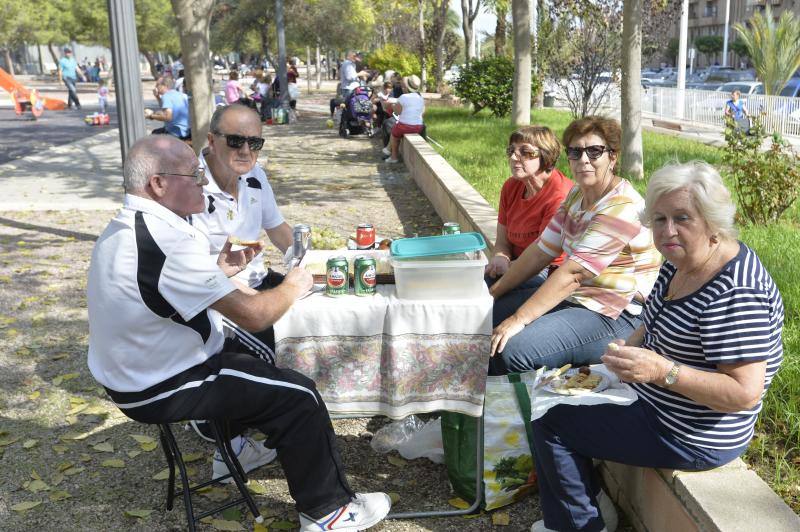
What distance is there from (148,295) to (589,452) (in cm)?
172

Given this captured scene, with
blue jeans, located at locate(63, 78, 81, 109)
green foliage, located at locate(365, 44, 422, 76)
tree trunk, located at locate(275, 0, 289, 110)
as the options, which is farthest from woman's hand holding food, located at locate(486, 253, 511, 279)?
blue jeans, located at locate(63, 78, 81, 109)

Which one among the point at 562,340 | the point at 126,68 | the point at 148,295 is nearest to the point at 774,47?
the point at 126,68

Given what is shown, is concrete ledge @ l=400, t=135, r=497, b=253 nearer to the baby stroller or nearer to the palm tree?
the baby stroller

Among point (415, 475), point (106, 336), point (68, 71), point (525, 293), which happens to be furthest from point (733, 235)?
point (68, 71)

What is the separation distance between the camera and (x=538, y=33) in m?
21.2

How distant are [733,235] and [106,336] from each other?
2276 millimetres

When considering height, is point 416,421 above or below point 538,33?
below

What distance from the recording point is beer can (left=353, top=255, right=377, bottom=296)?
130 inches

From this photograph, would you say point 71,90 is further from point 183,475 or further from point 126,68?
point 183,475

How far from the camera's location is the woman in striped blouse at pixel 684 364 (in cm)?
252

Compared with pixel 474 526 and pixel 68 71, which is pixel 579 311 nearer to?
pixel 474 526

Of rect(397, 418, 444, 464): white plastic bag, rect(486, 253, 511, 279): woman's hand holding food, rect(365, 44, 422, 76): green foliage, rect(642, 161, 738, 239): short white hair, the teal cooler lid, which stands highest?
rect(365, 44, 422, 76): green foliage

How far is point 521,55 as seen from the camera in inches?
570

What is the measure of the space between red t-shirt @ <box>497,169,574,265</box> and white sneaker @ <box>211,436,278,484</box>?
6.18 feet
